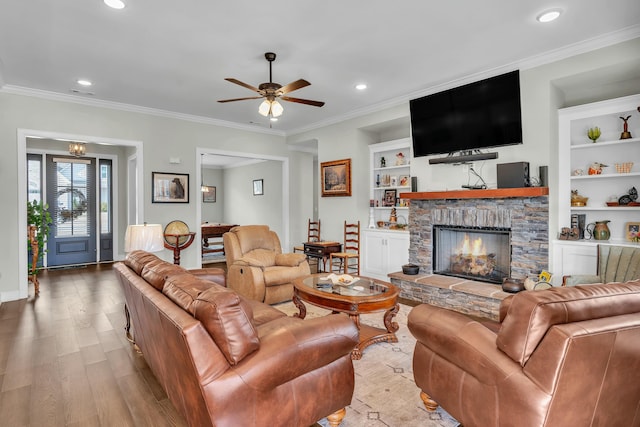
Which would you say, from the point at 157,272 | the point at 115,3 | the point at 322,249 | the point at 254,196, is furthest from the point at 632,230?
the point at 254,196

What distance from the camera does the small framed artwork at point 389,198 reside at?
580 centimetres

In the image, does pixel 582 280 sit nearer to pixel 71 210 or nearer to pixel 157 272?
pixel 157 272

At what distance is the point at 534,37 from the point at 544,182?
1.46 m

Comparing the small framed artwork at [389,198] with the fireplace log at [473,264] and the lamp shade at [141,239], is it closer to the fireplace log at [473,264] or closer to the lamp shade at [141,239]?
the fireplace log at [473,264]

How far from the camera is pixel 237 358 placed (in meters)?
1.49

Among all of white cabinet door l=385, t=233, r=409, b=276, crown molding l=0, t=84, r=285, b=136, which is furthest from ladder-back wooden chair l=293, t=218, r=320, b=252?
crown molding l=0, t=84, r=285, b=136

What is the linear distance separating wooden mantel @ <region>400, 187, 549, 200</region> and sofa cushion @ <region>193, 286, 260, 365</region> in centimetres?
339

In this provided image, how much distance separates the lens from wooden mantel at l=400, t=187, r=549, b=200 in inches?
143

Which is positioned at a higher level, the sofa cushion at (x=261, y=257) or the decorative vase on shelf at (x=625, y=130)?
the decorative vase on shelf at (x=625, y=130)

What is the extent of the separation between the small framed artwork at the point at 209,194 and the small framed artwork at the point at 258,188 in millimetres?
2072

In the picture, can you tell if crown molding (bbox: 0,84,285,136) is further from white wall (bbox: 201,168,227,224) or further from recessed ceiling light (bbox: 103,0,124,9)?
white wall (bbox: 201,168,227,224)

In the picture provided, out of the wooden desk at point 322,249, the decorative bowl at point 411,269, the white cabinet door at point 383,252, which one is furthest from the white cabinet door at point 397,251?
the wooden desk at point 322,249

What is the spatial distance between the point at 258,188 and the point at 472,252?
621cm

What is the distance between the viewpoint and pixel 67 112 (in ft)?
16.2
